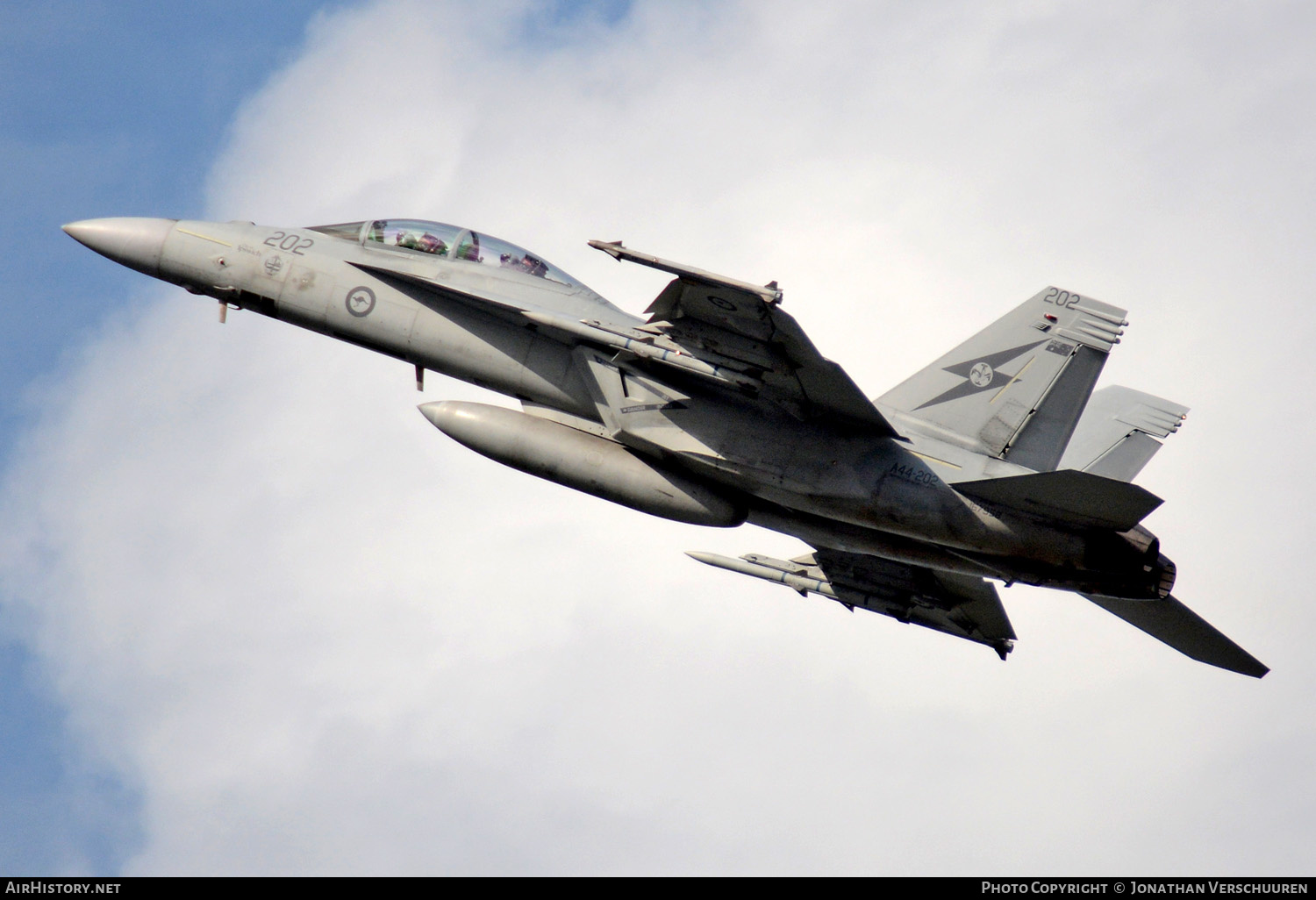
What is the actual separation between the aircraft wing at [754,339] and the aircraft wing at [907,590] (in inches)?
168

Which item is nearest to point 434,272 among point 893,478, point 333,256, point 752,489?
point 333,256

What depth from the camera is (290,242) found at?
17.1 metres

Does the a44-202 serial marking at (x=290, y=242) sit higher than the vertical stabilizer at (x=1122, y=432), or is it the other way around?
the a44-202 serial marking at (x=290, y=242)

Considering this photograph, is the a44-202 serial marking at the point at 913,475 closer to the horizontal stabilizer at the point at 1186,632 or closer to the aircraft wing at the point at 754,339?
the aircraft wing at the point at 754,339

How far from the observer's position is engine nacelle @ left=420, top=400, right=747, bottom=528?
50.4 ft

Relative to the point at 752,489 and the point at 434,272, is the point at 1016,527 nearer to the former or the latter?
the point at 752,489

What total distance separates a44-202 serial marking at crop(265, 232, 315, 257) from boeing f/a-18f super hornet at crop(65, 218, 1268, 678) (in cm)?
3

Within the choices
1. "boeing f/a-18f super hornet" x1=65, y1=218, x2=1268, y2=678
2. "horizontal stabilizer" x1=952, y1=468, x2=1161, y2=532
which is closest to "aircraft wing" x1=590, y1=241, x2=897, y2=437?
"boeing f/a-18f super hornet" x1=65, y1=218, x2=1268, y2=678

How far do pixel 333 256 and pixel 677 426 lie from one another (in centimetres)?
529

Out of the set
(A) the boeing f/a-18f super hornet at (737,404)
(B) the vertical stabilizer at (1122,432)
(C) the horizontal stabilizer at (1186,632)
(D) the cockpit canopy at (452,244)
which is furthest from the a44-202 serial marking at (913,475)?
(D) the cockpit canopy at (452,244)

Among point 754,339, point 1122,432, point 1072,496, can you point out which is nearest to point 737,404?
point 754,339

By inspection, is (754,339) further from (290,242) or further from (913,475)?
(290,242)

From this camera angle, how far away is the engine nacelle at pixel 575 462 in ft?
50.4

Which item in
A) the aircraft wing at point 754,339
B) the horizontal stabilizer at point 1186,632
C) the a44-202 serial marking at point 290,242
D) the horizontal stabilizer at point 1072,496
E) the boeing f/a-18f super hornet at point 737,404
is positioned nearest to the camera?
the aircraft wing at point 754,339
